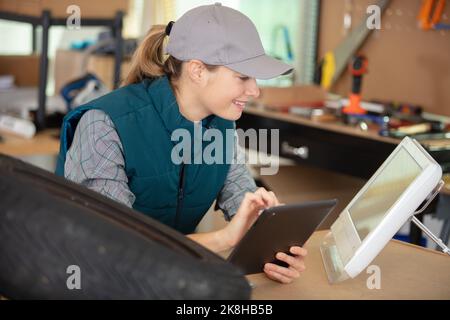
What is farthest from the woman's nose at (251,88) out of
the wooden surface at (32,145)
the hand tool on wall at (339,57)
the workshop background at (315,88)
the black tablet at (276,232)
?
the hand tool on wall at (339,57)

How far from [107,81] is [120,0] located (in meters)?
0.41

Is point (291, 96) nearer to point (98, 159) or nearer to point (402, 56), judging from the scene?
point (402, 56)

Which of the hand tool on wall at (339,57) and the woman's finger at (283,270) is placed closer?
the woman's finger at (283,270)

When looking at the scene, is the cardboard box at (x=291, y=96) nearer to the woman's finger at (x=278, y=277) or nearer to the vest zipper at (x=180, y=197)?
the vest zipper at (x=180, y=197)

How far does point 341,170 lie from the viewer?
2.92m

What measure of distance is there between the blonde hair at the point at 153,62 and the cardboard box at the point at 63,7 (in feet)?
3.44

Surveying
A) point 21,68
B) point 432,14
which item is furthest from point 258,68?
point 21,68

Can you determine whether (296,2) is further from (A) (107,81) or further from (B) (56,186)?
(B) (56,186)

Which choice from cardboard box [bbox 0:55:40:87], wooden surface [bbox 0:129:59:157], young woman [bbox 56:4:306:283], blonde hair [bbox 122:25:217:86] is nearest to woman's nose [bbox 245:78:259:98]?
young woman [bbox 56:4:306:283]

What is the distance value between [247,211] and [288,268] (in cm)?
19

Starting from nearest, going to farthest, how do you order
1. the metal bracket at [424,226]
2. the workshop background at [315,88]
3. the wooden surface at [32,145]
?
the metal bracket at [424,226] → the wooden surface at [32,145] → the workshop background at [315,88]

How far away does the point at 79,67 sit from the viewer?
3.44m

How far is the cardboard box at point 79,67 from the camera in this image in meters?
3.34
